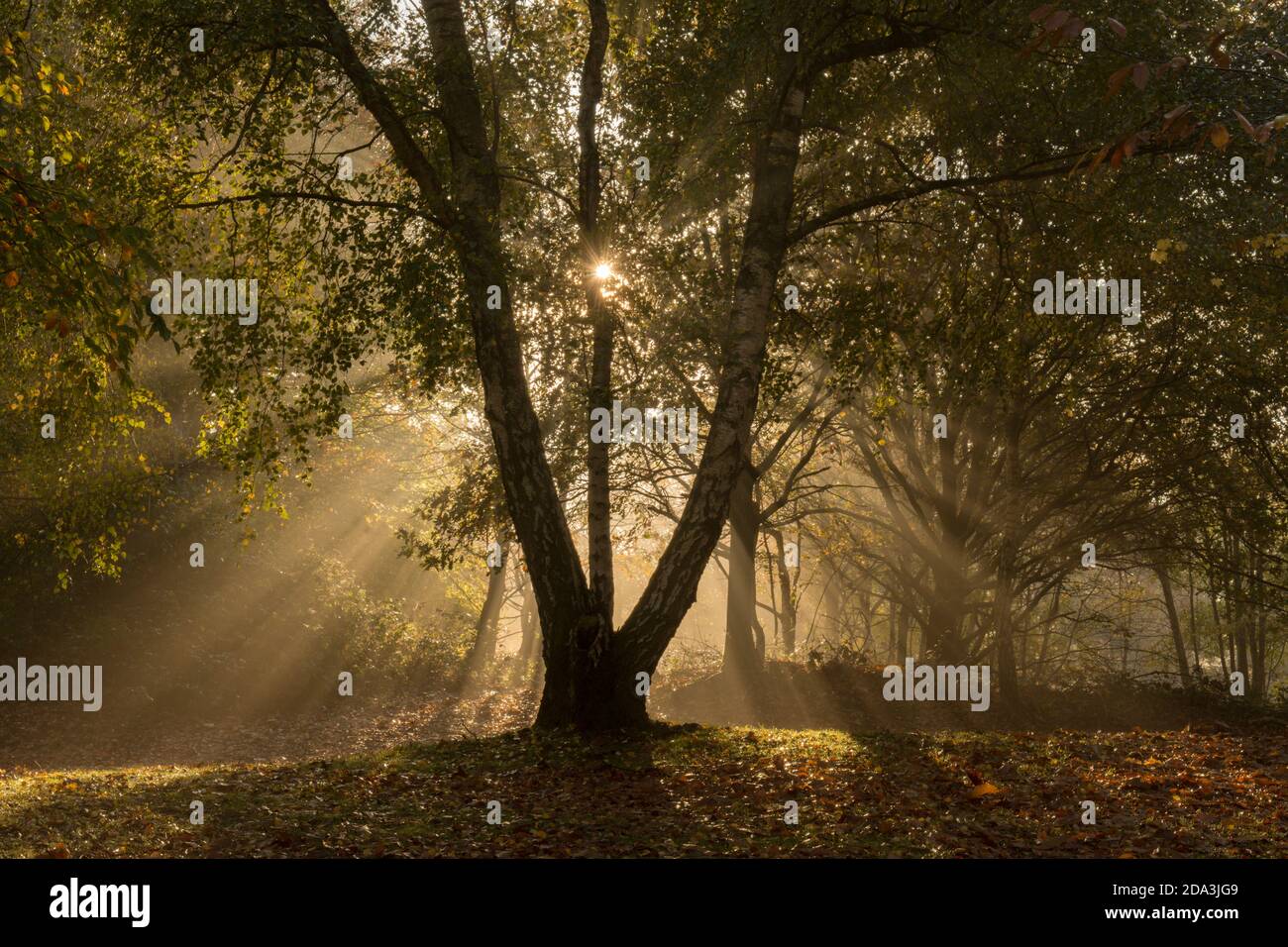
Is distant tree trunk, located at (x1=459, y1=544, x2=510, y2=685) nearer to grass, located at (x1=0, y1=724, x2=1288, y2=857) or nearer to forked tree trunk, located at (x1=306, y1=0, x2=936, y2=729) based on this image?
forked tree trunk, located at (x1=306, y1=0, x2=936, y2=729)

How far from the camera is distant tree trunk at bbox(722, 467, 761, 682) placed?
66.8 ft

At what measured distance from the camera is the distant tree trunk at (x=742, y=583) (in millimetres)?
20375

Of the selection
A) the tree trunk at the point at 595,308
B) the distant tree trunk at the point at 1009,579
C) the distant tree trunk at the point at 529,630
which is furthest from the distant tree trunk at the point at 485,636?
the tree trunk at the point at 595,308

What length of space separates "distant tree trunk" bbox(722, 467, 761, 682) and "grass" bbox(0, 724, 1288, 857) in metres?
9.62

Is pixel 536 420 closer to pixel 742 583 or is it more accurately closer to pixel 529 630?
pixel 742 583

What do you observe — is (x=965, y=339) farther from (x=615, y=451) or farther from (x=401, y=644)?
(x=401, y=644)

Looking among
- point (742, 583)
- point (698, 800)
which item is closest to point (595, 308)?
point (698, 800)

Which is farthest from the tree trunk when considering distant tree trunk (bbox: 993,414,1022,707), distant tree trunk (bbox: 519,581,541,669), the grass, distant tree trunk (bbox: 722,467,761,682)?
distant tree trunk (bbox: 519,581,541,669)

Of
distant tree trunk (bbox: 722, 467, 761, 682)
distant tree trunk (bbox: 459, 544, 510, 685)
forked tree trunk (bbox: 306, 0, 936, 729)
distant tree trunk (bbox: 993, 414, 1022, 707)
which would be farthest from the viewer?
distant tree trunk (bbox: 459, 544, 510, 685)

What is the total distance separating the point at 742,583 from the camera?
2141cm

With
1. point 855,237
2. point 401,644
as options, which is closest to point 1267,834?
point 855,237

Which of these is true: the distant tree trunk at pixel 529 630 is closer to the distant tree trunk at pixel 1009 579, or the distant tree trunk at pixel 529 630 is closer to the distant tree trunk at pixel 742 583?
the distant tree trunk at pixel 742 583

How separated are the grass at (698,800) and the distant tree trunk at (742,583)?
Answer: 962 cm
